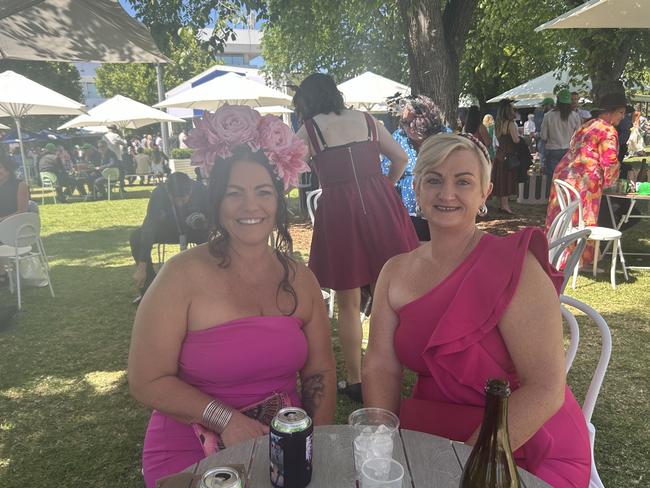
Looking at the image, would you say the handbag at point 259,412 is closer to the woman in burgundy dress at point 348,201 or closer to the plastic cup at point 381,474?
the plastic cup at point 381,474

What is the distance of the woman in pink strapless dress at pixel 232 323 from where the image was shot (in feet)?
5.43

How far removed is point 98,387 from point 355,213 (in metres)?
2.28

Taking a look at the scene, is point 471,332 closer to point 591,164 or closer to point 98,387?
point 98,387

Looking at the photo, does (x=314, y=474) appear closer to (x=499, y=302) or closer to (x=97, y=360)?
(x=499, y=302)

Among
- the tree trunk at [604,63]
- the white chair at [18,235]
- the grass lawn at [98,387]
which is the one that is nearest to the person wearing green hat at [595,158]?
the grass lawn at [98,387]

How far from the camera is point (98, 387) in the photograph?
3.64 meters

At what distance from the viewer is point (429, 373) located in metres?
1.68

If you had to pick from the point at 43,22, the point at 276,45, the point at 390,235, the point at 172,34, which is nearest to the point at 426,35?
the point at 172,34

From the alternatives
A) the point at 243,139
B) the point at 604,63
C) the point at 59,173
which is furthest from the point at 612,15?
the point at 59,173

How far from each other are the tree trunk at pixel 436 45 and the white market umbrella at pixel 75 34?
307 cm

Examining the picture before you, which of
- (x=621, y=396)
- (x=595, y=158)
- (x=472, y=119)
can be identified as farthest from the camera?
(x=472, y=119)

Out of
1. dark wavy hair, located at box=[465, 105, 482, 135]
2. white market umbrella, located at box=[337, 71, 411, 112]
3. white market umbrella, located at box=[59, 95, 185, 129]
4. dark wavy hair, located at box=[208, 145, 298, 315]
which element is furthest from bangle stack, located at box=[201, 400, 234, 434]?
white market umbrella, located at box=[59, 95, 185, 129]

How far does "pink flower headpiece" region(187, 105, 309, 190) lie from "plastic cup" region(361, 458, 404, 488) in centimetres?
111

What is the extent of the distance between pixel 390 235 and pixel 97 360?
8.77 ft
